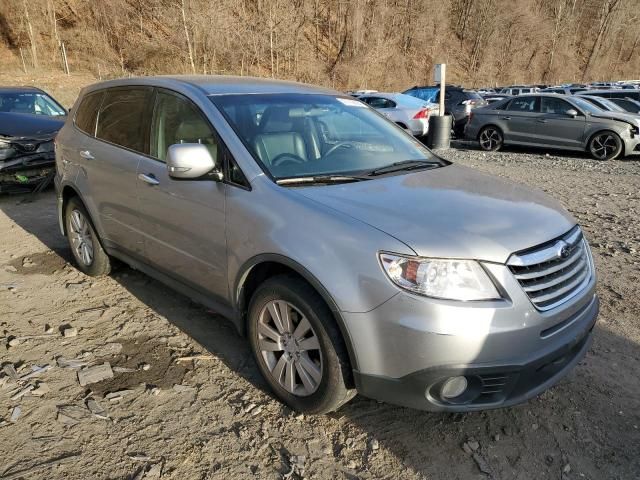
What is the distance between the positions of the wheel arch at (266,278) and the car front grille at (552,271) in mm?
791

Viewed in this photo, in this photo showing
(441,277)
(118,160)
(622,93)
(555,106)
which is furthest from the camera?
(622,93)

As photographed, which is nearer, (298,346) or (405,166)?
(298,346)

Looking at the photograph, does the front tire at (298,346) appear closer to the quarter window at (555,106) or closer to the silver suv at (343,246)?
the silver suv at (343,246)

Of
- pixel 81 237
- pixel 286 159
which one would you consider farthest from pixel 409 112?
pixel 286 159

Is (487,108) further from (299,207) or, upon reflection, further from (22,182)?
(299,207)

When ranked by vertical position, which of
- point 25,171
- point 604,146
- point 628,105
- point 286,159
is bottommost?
point 604,146

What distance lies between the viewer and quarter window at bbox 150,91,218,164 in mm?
3041

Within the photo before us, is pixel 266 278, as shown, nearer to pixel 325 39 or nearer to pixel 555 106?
pixel 555 106

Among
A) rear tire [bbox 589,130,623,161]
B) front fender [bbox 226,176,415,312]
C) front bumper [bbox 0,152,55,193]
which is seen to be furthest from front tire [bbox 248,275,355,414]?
rear tire [bbox 589,130,623,161]

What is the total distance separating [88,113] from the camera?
169 inches

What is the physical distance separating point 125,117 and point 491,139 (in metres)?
11.2

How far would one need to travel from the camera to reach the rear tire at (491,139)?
12.9m

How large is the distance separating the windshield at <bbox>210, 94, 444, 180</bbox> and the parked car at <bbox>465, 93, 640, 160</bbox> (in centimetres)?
941

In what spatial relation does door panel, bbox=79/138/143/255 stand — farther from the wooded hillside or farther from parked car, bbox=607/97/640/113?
the wooded hillside
